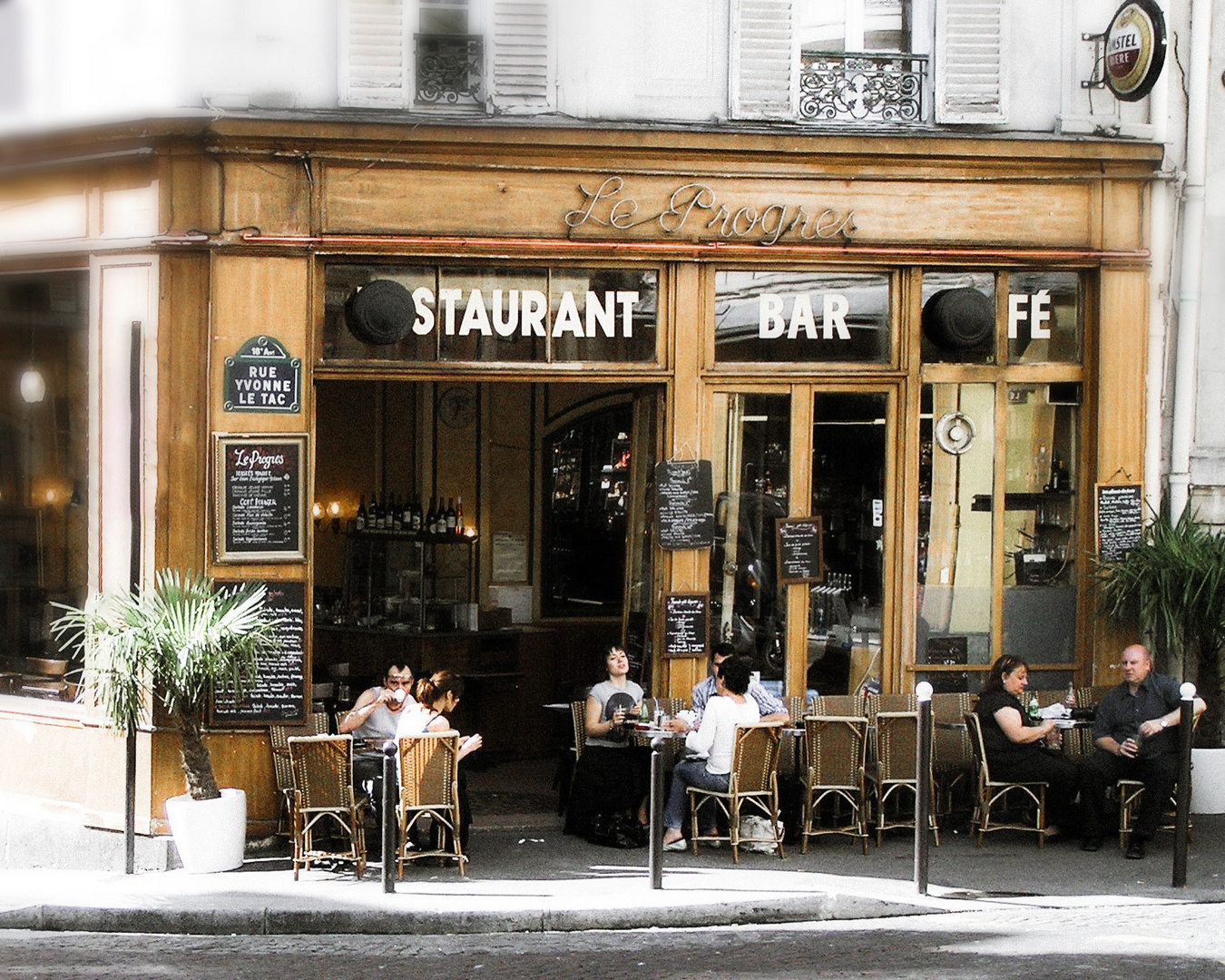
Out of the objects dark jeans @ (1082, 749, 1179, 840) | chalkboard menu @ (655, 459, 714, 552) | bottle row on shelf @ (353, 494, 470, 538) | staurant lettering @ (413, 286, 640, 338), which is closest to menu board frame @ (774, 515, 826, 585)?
chalkboard menu @ (655, 459, 714, 552)

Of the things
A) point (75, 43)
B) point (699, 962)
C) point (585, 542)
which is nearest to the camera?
point (699, 962)

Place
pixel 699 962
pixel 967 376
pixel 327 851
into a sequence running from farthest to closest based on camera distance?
pixel 967 376, pixel 327 851, pixel 699 962

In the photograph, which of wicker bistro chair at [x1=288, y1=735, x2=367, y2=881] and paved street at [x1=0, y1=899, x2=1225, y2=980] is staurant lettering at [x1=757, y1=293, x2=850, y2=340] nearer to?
wicker bistro chair at [x1=288, y1=735, x2=367, y2=881]

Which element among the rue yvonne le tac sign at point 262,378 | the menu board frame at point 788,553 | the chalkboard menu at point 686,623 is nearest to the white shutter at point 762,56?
the menu board frame at point 788,553

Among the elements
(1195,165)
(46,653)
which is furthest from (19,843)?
(1195,165)

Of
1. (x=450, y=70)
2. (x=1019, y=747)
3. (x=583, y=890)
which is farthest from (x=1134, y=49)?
(x=583, y=890)

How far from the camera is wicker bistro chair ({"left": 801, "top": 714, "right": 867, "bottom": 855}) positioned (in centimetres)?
1177

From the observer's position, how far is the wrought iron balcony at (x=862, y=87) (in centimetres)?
1276

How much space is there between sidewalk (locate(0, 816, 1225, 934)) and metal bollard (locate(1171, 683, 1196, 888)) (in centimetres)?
13

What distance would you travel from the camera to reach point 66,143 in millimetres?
12016

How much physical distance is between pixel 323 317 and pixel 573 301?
69.0 inches

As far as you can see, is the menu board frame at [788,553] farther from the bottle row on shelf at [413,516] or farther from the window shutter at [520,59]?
the bottle row on shelf at [413,516]

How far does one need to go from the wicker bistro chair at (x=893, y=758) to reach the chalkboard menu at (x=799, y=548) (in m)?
1.39

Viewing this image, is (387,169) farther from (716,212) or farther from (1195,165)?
(1195,165)
